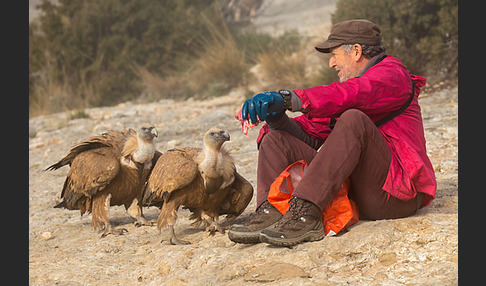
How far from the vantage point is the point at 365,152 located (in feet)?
11.8

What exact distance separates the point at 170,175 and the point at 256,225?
0.87 meters

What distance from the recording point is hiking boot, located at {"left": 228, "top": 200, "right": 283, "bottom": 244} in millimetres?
3725

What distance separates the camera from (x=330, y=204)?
3.73 metres

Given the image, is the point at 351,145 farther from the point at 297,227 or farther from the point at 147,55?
the point at 147,55

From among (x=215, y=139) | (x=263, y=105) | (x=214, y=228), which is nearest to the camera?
(x=263, y=105)

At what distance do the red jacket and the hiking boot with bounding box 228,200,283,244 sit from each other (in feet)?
2.20

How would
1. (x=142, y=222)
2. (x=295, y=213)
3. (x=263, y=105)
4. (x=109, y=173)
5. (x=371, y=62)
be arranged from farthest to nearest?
(x=142, y=222)
(x=109, y=173)
(x=371, y=62)
(x=295, y=213)
(x=263, y=105)

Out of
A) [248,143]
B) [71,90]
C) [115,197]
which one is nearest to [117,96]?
[71,90]

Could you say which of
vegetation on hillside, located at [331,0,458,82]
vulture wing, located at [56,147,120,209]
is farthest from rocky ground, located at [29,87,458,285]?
vegetation on hillside, located at [331,0,458,82]

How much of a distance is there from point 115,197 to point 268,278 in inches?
90.8

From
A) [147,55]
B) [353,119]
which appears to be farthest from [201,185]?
[147,55]

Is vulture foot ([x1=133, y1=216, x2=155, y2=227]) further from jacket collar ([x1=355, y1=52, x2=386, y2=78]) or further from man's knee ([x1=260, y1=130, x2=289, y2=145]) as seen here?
jacket collar ([x1=355, y1=52, x2=386, y2=78])

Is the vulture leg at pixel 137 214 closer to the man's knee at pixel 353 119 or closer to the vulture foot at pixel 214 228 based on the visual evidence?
the vulture foot at pixel 214 228

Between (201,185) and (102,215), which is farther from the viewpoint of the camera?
(102,215)
